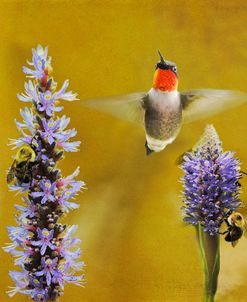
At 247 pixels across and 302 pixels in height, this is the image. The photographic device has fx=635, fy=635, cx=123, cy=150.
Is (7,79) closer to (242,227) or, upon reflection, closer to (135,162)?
(135,162)

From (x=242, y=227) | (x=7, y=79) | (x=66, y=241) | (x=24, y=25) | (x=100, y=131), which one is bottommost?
(x=66, y=241)

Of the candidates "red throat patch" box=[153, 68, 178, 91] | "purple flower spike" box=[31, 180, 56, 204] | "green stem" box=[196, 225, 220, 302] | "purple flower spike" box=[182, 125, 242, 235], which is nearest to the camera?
"purple flower spike" box=[31, 180, 56, 204]

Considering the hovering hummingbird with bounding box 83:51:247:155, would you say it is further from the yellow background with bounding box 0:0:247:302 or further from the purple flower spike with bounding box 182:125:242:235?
the purple flower spike with bounding box 182:125:242:235

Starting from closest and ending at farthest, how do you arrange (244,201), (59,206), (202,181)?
1. (59,206)
2. (202,181)
3. (244,201)

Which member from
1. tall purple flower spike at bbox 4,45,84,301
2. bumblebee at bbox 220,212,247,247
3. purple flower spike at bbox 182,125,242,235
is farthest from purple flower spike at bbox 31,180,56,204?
bumblebee at bbox 220,212,247,247

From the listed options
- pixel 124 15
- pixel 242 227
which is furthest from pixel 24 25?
pixel 242 227
